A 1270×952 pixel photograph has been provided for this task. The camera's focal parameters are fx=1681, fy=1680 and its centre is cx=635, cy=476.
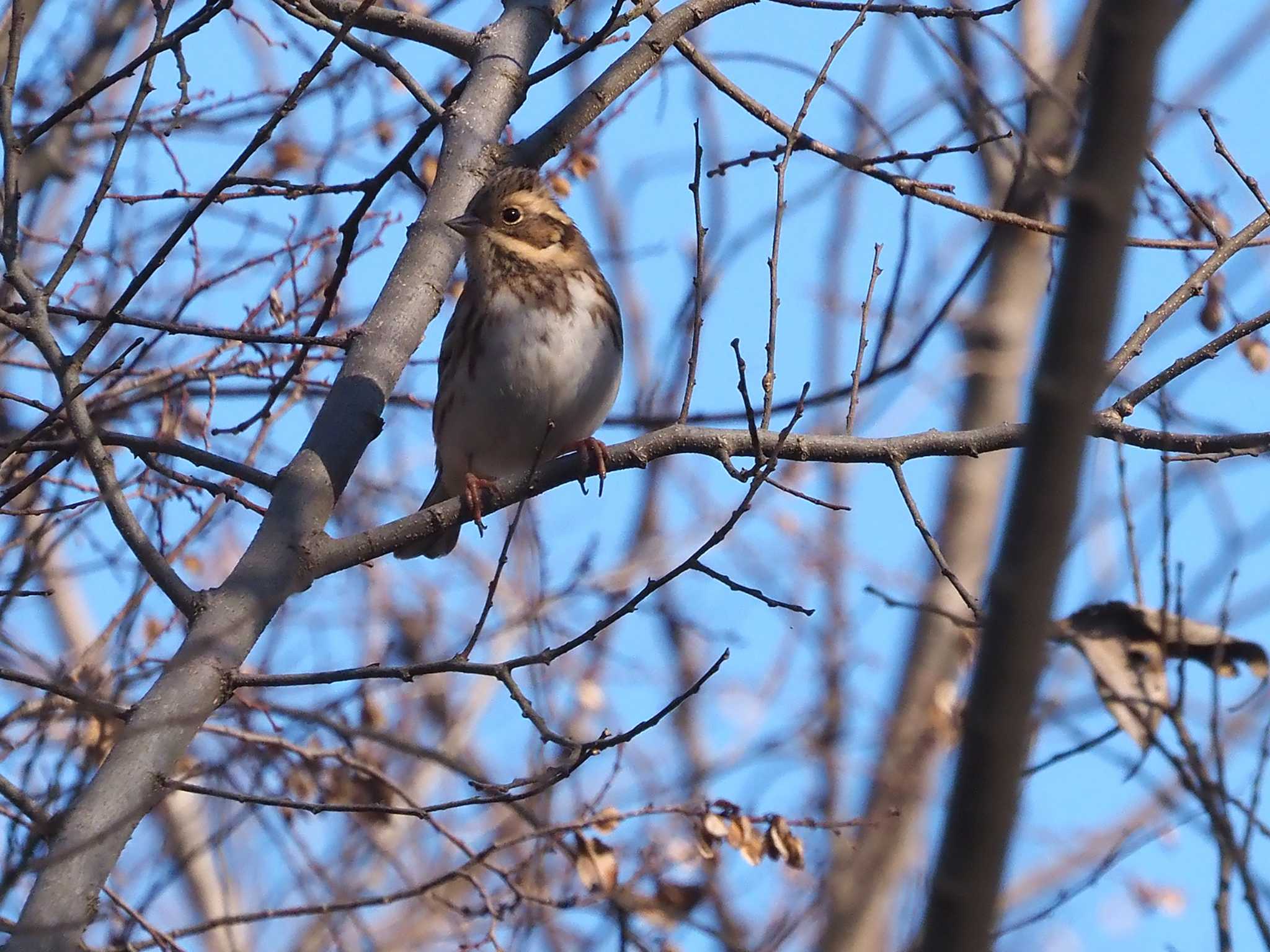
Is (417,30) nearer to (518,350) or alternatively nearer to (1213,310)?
(518,350)

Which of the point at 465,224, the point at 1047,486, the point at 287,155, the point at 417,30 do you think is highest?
the point at 287,155

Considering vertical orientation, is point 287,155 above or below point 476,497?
above

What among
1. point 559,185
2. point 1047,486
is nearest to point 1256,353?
point 559,185

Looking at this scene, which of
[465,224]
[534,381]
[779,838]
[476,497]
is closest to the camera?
[476,497]

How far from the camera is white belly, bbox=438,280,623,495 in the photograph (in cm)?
612

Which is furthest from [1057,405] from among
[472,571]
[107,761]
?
[472,571]

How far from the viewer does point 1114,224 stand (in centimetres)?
218

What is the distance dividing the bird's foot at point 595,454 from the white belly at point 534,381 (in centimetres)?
58

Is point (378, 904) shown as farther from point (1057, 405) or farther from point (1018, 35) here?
point (1018, 35)

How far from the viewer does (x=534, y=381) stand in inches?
241

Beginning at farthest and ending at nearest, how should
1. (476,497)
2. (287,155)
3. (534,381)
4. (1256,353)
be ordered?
1. (287,155)
2. (1256,353)
3. (534,381)
4. (476,497)

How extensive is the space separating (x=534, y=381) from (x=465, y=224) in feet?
2.65

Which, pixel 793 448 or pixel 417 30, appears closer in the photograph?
pixel 793 448

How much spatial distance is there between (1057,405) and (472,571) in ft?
38.0
